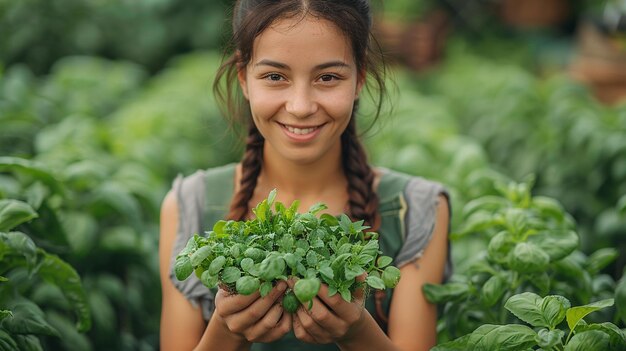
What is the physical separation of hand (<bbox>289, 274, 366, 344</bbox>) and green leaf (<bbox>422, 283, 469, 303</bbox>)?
47cm

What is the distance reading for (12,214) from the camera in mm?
2430

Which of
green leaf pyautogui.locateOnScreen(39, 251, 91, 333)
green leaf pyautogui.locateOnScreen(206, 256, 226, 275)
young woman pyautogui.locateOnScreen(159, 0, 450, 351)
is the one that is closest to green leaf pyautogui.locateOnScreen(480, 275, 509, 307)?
young woman pyautogui.locateOnScreen(159, 0, 450, 351)

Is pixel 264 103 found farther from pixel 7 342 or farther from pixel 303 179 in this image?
pixel 7 342

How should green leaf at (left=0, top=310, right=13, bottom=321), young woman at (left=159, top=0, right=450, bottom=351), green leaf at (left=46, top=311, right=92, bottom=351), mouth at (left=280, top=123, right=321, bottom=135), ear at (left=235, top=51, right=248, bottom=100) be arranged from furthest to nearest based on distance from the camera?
green leaf at (left=46, top=311, right=92, bottom=351), ear at (left=235, top=51, right=248, bottom=100), mouth at (left=280, top=123, right=321, bottom=135), green leaf at (left=0, top=310, right=13, bottom=321), young woman at (left=159, top=0, right=450, bottom=351)

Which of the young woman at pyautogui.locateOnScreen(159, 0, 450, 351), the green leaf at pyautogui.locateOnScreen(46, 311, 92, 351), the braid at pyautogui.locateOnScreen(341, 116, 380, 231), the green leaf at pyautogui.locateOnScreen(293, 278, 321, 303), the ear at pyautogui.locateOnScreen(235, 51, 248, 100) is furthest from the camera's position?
the green leaf at pyautogui.locateOnScreen(46, 311, 92, 351)

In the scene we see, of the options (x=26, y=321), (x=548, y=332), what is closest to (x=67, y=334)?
(x=26, y=321)

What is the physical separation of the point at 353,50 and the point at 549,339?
0.86 metres

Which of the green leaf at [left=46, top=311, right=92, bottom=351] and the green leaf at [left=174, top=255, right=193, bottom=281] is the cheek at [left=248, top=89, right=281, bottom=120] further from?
the green leaf at [left=46, top=311, right=92, bottom=351]

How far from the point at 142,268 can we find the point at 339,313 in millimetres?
1411

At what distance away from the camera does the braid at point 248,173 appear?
8.21 ft

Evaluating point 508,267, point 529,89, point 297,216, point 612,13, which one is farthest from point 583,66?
point 297,216

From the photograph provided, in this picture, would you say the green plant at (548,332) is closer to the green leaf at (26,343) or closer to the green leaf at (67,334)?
the green leaf at (26,343)

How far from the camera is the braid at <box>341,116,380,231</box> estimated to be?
98.4 inches

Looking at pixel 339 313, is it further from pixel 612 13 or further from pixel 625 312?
pixel 612 13
